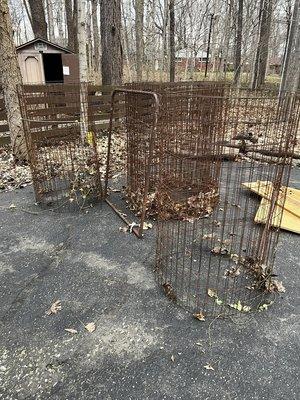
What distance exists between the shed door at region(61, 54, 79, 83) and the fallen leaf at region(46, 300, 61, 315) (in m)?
9.67

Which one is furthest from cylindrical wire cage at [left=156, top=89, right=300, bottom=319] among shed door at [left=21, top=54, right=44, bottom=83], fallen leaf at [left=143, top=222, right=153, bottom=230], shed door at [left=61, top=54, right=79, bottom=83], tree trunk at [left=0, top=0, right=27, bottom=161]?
shed door at [left=21, top=54, right=44, bottom=83]

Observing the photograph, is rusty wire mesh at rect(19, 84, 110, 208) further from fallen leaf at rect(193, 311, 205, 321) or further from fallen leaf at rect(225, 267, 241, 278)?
fallen leaf at rect(193, 311, 205, 321)

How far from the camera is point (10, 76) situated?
6137 mm

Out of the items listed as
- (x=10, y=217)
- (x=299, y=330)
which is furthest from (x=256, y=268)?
(x=10, y=217)

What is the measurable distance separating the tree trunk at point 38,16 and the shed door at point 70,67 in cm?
259

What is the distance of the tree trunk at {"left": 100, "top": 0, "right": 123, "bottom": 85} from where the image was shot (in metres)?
→ 9.12

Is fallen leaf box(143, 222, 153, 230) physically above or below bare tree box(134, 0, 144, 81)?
below

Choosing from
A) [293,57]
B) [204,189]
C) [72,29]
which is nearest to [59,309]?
[204,189]

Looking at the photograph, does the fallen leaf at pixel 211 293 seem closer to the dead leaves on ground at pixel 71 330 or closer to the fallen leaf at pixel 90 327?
the fallen leaf at pixel 90 327

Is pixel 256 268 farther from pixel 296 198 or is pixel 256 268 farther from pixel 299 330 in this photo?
pixel 296 198

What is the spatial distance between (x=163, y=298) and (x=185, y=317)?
0.99ft

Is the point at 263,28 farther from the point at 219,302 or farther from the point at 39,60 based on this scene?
the point at 219,302

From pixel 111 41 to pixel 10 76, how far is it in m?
4.27

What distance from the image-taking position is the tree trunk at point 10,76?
5.88 meters
